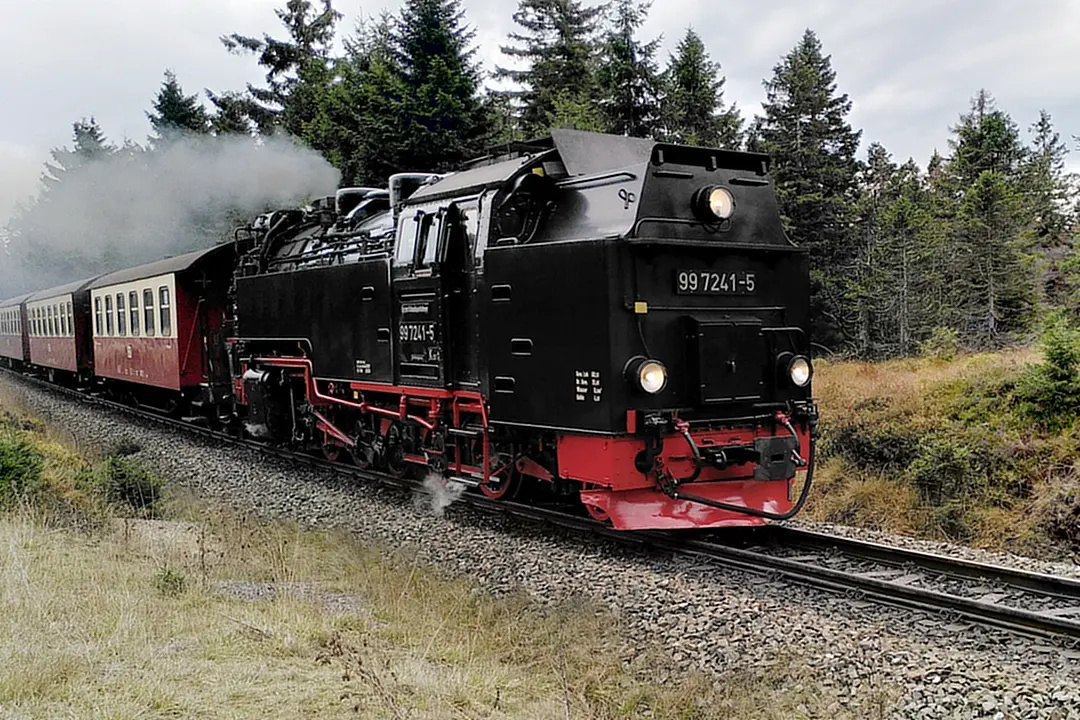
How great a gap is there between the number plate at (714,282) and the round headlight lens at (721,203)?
463 millimetres

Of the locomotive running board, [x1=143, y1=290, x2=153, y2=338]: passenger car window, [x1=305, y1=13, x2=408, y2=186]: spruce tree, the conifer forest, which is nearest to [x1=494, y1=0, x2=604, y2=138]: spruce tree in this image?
the conifer forest

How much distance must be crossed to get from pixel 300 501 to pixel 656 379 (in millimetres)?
5215

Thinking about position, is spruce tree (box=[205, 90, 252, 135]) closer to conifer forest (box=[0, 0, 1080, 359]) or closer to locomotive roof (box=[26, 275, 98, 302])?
conifer forest (box=[0, 0, 1080, 359])

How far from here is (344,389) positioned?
10469mm

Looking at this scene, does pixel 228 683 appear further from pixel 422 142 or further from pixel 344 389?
pixel 422 142

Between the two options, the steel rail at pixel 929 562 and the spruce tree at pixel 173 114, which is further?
the spruce tree at pixel 173 114

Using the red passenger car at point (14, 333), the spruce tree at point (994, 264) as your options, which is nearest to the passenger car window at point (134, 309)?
the red passenger car at point (14, 333)

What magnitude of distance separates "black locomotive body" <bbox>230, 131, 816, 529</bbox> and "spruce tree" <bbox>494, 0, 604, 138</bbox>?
22.7m

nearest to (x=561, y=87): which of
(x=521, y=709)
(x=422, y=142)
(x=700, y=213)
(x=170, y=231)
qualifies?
(x=422, y=142)

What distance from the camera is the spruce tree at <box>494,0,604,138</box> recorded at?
32.1 metres

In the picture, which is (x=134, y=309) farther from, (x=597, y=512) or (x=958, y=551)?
(x=958, y=551)

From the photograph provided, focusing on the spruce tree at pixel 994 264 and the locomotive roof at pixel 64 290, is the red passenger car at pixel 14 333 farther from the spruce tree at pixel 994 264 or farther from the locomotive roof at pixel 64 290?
the spruce tree at pixel 994 264

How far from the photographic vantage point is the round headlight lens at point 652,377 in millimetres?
6598

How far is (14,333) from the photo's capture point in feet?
105
